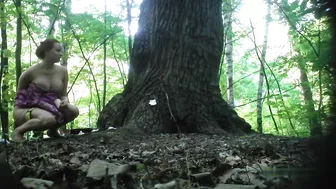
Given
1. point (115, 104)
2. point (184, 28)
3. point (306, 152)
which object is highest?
point (184, 28)

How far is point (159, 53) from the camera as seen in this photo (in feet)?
14.3

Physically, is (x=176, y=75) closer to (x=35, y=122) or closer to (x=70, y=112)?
(x=70, y=112)

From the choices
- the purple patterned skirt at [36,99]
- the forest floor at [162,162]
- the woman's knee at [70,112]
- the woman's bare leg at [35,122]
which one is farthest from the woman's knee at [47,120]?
the forest floor at [162,162]

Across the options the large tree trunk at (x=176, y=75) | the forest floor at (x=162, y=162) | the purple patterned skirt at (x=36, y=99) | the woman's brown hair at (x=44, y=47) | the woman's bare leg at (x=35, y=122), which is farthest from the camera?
the woman's brown hair at (x=44, y=47)

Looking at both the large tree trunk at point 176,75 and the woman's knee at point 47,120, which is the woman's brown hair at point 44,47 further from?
the large tree trunk at point 176,75

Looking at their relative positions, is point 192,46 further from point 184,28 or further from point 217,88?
point 217,88

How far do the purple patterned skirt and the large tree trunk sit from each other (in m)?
0.62

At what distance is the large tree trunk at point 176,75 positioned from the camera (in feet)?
13.6

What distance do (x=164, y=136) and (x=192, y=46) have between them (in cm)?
120

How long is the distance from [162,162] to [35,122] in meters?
2.45

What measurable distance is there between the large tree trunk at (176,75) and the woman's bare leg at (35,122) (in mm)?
625

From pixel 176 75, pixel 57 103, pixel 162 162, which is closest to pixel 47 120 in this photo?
pixel 57 103

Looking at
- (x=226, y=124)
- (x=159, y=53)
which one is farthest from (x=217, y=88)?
(x=159, y=53)

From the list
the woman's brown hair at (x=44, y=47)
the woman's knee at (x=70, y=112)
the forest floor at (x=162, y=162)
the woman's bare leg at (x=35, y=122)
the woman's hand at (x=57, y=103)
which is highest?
the woman's brown hair at (x=44, y=47)
